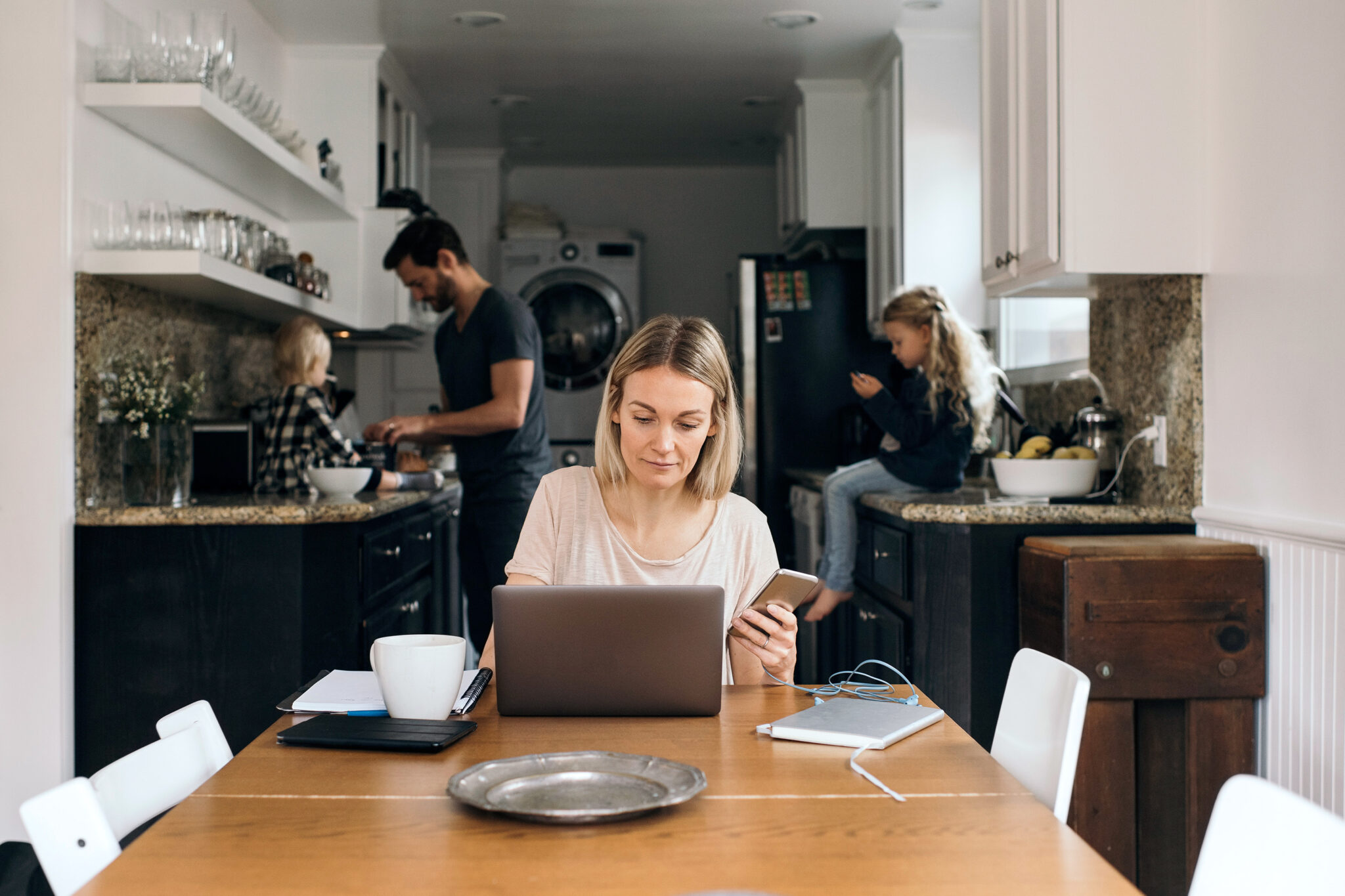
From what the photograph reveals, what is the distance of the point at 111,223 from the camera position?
255 centimetres

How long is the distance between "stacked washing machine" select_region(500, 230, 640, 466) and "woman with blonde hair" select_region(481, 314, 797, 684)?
417 cm

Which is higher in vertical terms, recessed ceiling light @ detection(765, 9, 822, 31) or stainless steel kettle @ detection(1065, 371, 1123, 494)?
recessed ceiling light @ detection(765, 9, 822, 31)

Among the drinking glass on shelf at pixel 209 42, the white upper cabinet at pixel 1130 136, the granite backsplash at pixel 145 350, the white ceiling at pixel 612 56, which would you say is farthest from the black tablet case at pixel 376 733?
the white ceiling at pixel 612 56

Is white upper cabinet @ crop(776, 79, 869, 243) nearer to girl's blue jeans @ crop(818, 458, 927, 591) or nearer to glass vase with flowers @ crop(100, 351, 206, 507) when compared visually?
girl's blue jeans @ crop(818, 458, 927, 591)

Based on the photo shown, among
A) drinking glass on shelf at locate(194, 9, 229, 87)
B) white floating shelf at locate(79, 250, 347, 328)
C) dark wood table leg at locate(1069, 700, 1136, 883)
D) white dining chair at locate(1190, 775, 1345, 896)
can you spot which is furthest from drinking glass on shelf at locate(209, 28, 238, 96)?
white dining chair at locate(1190, 775, 1345, 896)

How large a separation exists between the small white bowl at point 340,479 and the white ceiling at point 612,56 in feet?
5.74

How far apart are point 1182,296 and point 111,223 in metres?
2.38

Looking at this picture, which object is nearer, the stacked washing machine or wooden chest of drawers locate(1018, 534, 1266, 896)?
wooden chest of drawers locate(1018, 534, 1266, 896)

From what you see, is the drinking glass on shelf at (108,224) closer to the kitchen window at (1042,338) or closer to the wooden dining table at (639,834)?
the wooden dining table at (639,834)

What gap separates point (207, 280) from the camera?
272 centimetres

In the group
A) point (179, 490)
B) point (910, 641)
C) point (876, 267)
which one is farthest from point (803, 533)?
point (179, 490)

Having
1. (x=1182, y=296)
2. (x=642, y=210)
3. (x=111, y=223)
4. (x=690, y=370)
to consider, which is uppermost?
(x=642, y=210)

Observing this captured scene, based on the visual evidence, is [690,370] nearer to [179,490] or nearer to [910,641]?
[910,641]

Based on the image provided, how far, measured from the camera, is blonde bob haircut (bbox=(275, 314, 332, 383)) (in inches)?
126
